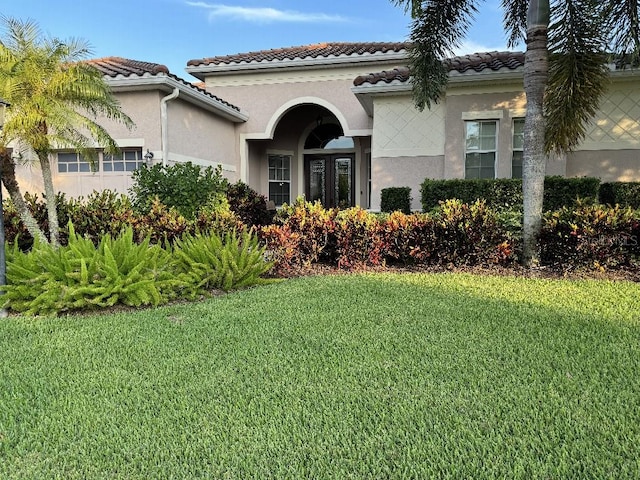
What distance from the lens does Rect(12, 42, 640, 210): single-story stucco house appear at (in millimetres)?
10961

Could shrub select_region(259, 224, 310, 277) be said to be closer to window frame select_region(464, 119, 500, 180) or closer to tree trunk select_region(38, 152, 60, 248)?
tree trunk select_region(38, 152, 60, 248)

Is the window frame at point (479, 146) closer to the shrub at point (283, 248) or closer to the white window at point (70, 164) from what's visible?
the shrub at point (283, 248)

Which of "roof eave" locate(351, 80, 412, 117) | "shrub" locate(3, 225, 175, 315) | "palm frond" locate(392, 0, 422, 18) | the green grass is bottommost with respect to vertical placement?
the green grass

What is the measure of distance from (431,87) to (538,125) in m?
2.75

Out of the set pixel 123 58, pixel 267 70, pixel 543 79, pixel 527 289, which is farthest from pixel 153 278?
pixel 123 58

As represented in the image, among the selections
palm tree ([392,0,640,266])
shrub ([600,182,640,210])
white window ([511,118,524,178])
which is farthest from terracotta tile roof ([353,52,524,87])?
shrub ([600,182,640,210])

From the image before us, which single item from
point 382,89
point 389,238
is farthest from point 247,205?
point 389,238

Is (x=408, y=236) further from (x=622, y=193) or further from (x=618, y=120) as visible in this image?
(x=618, y=120)

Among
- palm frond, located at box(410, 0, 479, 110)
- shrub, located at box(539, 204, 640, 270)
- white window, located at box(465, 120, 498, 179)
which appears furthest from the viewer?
white window, located at box(465, 120, 498, 179)

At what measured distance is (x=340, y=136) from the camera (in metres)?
17.7

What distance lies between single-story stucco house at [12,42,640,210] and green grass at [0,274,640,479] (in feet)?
24.9

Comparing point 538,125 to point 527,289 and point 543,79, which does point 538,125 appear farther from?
point 527,289

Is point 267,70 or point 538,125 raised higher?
point 267,70

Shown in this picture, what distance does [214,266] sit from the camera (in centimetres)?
614
